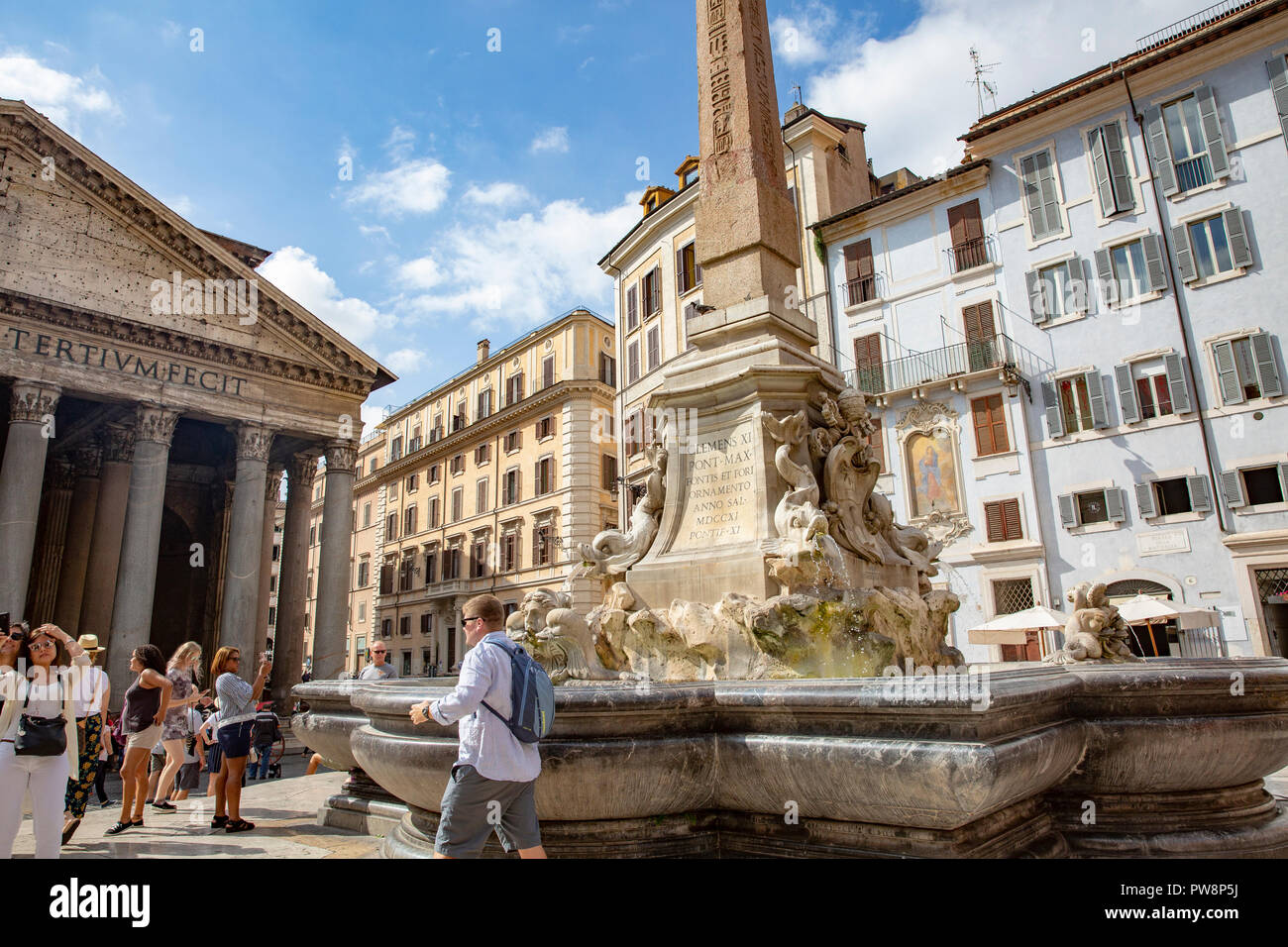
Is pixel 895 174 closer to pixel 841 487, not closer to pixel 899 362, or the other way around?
pixel 899 362

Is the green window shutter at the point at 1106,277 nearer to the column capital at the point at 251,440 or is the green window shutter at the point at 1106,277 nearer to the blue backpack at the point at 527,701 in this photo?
the blue backpack at the point at 527,701

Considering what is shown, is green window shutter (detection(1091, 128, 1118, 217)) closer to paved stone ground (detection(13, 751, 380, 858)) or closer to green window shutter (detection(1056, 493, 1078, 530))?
green window shutter (detection(1056, 493, 1078, 530))

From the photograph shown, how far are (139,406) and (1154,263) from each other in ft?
85.0

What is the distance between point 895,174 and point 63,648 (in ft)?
103

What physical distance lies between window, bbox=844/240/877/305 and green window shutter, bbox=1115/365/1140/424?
→ 719 centimetres

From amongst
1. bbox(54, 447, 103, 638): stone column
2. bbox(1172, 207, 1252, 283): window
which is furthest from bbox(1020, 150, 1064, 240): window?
bbox(54, 447, 103, 638): stone column

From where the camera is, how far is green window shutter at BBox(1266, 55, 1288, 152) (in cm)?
1778

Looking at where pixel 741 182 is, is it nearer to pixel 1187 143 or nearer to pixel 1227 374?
pixel 1227 374

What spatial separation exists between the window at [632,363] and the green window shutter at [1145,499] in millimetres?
16143

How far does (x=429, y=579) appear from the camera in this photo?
42.2m

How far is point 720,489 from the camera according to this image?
19.1 feet

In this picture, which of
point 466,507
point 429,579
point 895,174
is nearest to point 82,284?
point 466,507

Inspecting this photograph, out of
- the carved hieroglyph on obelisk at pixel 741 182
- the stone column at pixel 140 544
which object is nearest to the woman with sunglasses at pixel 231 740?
the carved hieroglyph on obelisk at pixel 741 182
